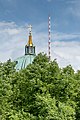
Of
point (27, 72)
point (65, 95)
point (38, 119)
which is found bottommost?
point (38, 119)

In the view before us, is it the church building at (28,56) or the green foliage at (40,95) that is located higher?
the church building at (28,56)

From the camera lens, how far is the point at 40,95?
104 feet

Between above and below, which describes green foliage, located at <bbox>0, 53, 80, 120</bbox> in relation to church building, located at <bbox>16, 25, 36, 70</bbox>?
below

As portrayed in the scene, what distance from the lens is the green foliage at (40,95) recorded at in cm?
3061

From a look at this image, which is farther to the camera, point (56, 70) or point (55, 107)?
point (56, 70)

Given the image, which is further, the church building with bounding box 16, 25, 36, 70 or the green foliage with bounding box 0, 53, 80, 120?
the church building with bounding box 16, 25, 36, 70

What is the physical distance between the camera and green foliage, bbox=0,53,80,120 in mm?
30609

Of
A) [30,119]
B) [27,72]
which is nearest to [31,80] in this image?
[27,72]

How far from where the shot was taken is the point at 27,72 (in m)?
34.2

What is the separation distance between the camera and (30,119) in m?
30.3

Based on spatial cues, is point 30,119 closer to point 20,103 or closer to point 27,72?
point 20,103

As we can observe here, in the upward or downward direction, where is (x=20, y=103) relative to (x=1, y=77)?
downward

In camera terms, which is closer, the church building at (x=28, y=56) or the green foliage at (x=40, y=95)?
the green foliage at (x=40, y=95)

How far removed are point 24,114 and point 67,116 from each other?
3.64m
